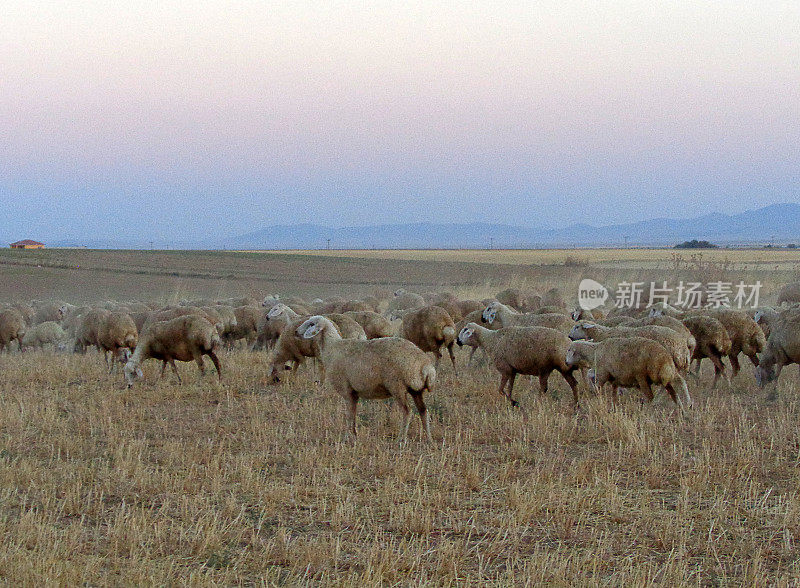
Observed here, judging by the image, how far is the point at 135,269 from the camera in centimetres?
5306

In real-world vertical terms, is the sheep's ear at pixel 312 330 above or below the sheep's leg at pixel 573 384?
above

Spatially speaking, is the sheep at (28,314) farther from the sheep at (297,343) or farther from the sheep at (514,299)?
the sheep at (514,299)

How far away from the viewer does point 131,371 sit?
45.6 feet

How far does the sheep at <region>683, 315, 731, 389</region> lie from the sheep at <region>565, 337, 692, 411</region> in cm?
230

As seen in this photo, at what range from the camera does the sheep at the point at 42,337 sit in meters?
21.3

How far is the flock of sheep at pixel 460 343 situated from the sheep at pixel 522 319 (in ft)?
0.07

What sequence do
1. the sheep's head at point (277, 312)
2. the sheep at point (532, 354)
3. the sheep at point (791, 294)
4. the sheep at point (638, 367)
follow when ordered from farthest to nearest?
the sheep at point (791, 294), the sheep's head at point (277, 312), the sheep at point (532, 354), the sheep at point (638, 367)

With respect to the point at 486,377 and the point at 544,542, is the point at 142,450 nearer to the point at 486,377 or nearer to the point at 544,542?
the point at 544,542

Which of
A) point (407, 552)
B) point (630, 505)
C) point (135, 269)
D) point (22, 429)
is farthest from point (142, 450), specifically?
point (135, 269)

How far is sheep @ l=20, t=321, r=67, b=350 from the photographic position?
21281mm

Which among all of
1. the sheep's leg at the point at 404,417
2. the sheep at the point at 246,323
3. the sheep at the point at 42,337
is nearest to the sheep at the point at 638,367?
the sheep's leg at the point at 404,417

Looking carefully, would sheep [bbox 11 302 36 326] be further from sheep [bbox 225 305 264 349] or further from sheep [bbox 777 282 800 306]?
sheep [bbox 777 282 800 306]

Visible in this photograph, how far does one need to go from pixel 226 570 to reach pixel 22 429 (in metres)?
5.72

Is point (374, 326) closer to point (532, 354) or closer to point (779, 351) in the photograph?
point (532, 354)
